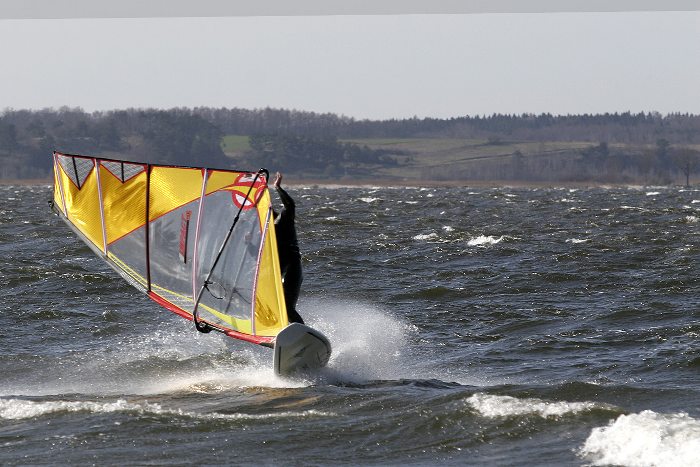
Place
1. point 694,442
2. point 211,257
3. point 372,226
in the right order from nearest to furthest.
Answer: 1. point 694,442
2. point 211,257
3. point 372,226

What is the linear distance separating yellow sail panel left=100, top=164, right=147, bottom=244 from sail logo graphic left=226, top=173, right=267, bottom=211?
1240 mm

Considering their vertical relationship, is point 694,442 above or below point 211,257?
below

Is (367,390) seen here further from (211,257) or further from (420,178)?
(420,178)

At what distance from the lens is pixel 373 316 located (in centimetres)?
1812

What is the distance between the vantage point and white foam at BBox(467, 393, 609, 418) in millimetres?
10820

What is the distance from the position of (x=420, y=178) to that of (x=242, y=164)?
28.3 m

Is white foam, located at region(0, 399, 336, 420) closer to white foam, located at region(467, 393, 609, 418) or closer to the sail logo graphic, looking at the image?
white foam, located at region(467, 393, 609, 418)

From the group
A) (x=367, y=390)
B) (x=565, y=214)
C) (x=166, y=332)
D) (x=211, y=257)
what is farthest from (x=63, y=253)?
(x=565, y=214)

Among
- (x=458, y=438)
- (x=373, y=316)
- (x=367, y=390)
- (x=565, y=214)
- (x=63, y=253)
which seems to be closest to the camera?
(x=458, y=438)

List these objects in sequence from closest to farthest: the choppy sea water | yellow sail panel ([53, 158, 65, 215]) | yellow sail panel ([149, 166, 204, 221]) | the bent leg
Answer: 1. the choppy sea water
2. the bent leg
3. yellow sail panel ([149, 166, 204, 221])
4. yellow sail panel ([53, 158, 65, 215])

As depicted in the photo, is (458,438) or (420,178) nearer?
(458,438)

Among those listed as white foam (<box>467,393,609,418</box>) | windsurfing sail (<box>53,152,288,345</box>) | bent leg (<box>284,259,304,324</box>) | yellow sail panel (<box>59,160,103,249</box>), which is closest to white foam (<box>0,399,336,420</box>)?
white foam (<box>467,393,609,418</box>)

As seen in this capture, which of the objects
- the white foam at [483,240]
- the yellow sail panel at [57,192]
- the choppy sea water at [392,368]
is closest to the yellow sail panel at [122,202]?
the yellow sail panel at [57,192]

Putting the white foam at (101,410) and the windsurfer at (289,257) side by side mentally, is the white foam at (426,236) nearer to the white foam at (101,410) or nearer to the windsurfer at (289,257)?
the windsurfer at (289,257)
